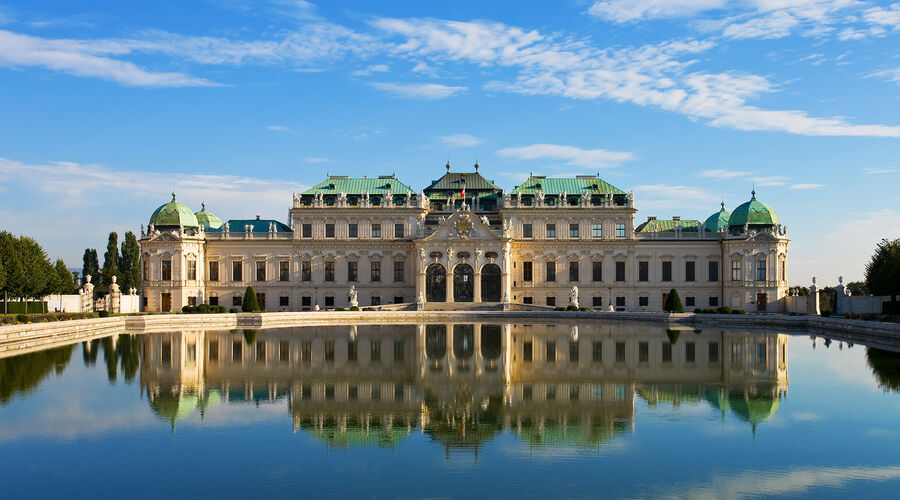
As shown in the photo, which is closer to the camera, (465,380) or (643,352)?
(465,380)

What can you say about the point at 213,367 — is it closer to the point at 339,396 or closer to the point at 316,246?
the point at 339,396

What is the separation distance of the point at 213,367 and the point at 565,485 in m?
19.7

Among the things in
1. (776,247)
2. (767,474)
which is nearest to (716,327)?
(776,247)

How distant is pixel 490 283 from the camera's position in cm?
7438

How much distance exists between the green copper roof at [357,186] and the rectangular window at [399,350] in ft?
120

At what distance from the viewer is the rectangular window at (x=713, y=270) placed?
247 feet

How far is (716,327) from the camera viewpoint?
5456 cm

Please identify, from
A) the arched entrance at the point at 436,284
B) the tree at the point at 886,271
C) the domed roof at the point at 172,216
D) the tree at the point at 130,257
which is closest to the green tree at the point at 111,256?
the tree at the point at 130,257

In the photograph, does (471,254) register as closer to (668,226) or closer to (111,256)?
(668,226)

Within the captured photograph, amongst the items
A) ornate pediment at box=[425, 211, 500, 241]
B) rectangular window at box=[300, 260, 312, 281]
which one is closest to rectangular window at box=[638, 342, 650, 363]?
ornate pediment at box=[425, 211, 500, 241]

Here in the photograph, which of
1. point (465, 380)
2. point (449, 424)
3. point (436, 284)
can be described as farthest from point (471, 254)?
point (449, 424)

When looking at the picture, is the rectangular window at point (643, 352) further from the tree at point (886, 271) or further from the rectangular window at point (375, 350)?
the tree at point (886, 271)

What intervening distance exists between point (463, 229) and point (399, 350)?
36911 millimetres

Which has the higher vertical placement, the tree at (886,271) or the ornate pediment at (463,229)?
the ornate pediment at (463,229)
